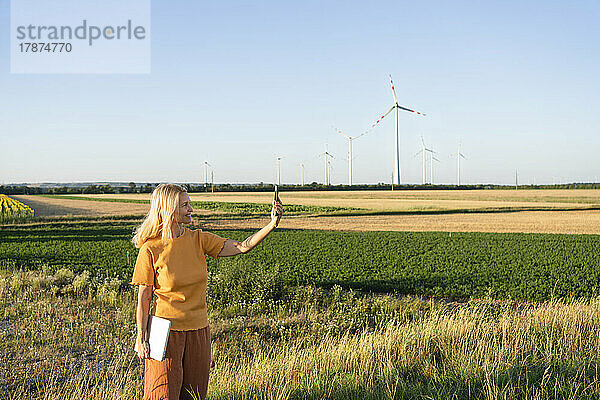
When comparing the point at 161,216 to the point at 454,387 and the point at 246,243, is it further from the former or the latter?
the point at 454,387

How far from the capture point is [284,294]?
1173cm

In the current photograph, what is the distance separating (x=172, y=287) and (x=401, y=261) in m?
15.6

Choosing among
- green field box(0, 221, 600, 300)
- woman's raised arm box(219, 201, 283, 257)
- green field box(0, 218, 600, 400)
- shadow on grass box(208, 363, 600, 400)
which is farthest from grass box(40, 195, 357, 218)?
woman's raised arm box(219, 201, 283, 257)

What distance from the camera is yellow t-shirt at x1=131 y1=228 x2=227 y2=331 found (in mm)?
3908

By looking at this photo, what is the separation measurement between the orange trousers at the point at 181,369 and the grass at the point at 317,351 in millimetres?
886

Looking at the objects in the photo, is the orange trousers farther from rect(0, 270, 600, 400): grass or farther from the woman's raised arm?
rect(0, 270, 600, 400): grass

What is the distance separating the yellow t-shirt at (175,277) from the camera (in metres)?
3.91

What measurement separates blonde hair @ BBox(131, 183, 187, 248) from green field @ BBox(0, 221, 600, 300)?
803cm

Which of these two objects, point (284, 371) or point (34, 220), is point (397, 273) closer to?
point (284, 371)

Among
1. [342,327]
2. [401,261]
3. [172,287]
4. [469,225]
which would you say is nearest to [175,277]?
[172,287]

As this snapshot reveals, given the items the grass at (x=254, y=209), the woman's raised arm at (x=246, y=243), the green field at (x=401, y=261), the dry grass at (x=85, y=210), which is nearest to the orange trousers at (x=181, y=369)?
the woman's raised arm at (x=246, y=243)

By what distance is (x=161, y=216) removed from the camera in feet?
12.8

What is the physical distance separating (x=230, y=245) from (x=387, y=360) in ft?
8.62

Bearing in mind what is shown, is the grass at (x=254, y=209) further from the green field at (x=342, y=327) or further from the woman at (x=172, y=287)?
the woman at (x=172, y=287)
